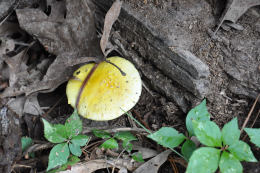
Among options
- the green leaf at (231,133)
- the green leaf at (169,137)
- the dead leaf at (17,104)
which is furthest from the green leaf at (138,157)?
the dead leaf at (17,104)

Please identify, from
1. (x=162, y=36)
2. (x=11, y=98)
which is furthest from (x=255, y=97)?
(x=11, y=98)

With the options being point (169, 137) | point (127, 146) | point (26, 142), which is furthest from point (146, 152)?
point (26, 142)

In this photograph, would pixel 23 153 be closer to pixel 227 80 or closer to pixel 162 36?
pixel 162 36

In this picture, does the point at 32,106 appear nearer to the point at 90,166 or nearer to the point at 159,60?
the point at 90,166

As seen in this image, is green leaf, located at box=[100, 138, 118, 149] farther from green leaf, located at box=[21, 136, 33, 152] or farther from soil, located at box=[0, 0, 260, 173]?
green leaf, located at box=[21, 136, 33, 152]

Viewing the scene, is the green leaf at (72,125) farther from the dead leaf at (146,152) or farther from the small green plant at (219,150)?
the small green plant at (219,150)

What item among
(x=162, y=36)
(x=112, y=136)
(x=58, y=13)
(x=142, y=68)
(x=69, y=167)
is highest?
(x=162, y=36)
